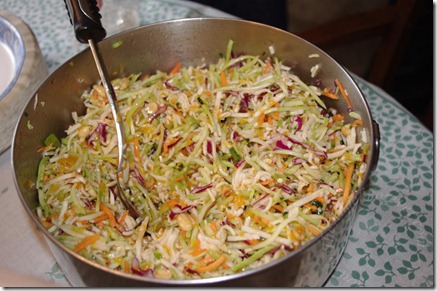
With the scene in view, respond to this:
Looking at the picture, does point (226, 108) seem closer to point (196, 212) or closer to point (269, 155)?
point (269, 155)

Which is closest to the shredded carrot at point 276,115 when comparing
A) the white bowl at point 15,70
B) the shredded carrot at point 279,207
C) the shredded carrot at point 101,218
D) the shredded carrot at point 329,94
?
the shredded carrot at point 329,94

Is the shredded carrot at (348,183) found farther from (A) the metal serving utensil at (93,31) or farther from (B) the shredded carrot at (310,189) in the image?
(A) the metal serving utensil at (93,31)

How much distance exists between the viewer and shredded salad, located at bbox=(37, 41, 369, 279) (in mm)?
1075

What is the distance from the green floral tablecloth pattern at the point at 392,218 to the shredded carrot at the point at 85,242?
0.19m

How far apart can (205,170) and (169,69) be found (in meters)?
0.42

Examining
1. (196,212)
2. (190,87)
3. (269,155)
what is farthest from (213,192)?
(190,87)

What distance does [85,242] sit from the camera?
3.49ft

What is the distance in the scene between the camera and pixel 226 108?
1.37 metres

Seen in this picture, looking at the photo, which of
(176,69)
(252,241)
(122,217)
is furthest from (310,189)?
(176,69)

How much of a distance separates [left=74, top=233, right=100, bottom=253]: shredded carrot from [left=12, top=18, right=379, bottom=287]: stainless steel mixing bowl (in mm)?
42

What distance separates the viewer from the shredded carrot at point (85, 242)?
106 cm

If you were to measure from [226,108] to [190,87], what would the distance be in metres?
0.13

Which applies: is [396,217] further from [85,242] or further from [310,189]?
[85,242]

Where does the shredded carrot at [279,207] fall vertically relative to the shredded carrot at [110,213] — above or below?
below
